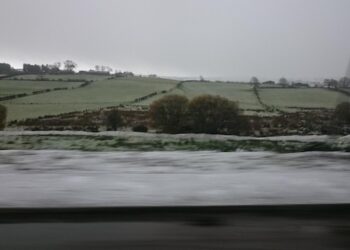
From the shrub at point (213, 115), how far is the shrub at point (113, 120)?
15.6 ft

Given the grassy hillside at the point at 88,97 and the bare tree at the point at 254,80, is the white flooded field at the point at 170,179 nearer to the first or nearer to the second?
the grassy hillside at the point at 88,97

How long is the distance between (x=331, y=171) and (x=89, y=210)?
3354 millimetres

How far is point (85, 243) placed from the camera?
13.1 ft

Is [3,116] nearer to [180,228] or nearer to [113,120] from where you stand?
[113,120]

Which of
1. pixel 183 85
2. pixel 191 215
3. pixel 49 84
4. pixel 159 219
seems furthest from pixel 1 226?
pixel 183 85

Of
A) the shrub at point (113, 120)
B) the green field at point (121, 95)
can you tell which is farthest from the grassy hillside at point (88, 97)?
the shrub at point (113, 120)

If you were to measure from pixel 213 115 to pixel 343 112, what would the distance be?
2427 centimetres

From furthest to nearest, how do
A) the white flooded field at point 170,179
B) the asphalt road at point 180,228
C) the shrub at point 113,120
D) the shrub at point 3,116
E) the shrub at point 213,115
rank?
the shrub at point 213,115 → the shrub at point 3,116 → the shrub at point 113,120 → the white flooded field at point 170,179 → the asphalt road at point 180,228

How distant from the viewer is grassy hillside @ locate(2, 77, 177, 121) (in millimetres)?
33688

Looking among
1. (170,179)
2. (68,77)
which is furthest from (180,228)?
(68,77)

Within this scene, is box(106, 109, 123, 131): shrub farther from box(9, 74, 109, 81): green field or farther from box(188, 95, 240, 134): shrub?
box(9, 74, 109, 81): green field

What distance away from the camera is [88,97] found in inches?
1703

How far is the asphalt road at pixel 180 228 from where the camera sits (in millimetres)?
3986

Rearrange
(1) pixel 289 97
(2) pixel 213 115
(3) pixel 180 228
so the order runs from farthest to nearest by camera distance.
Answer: (1) pixel 289 97, (2) pixel 213 115, (3) pixel 180 228
